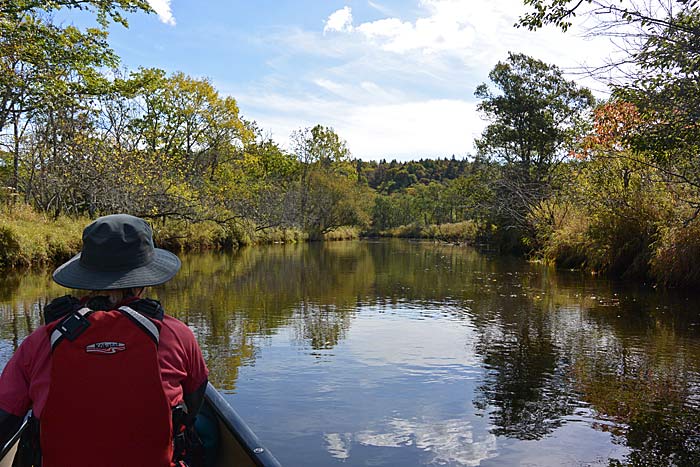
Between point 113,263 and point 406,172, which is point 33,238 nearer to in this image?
point 113,263

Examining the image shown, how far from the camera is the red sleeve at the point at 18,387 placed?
2.31 metres

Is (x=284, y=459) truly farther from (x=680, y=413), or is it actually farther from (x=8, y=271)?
(x=8, y=271)

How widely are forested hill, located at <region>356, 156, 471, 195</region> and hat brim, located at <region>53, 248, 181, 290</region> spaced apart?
4396 inches

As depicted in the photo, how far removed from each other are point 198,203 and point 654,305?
781 inches

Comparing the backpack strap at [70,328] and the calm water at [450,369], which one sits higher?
the backpack strap at [70,328]

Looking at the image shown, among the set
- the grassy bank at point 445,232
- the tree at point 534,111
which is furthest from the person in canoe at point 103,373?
the grassy bank at point 445,232

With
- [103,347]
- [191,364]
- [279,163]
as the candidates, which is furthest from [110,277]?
[279,163]

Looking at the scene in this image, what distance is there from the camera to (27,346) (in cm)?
232

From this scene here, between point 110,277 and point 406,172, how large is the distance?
128 m

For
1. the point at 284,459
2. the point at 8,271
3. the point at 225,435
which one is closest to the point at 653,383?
the point at 284,459

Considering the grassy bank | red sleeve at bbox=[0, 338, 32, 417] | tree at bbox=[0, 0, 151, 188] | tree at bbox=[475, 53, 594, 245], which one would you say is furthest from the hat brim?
the grassy bank

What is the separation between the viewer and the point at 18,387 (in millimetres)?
2324

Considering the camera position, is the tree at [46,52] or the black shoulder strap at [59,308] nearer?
the black shoulder strap at [59,308]

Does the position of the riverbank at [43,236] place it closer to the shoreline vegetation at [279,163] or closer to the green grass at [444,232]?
the shoreline vegetation at [279,163]
